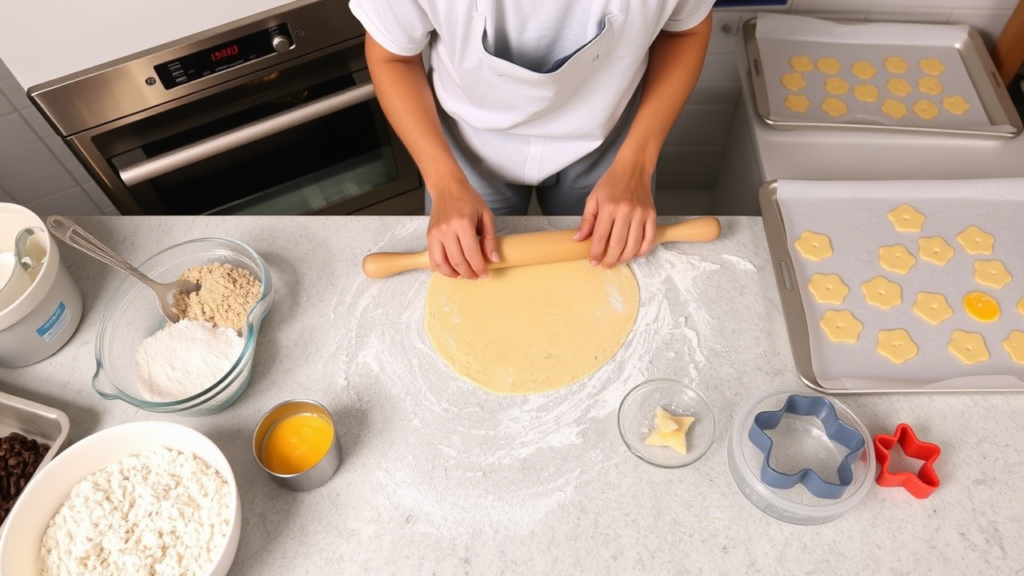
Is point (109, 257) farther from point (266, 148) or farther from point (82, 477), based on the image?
point (266, 148)

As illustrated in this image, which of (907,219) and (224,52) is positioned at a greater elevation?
(224,52)

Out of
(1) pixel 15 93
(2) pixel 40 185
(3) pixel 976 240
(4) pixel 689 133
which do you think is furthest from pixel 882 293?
(2) pixel 40 185

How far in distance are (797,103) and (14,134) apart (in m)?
1.61

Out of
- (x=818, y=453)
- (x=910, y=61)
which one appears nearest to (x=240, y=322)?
(x=818, y=453)

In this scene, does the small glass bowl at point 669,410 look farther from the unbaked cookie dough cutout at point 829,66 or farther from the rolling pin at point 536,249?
the unbaked cookie dough cutout at point 829,66

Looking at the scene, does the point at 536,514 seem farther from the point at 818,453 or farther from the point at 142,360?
the point at 142,360

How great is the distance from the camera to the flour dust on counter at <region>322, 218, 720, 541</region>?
694 millimetres

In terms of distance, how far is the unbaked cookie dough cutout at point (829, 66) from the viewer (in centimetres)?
118

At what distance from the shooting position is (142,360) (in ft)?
2.55

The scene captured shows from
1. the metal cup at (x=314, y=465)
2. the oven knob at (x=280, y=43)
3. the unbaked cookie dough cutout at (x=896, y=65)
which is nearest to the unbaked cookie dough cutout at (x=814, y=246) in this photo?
the unbaked cookie dough cutout at (x=896, y=65)

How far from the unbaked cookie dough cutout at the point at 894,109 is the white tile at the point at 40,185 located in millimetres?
1770

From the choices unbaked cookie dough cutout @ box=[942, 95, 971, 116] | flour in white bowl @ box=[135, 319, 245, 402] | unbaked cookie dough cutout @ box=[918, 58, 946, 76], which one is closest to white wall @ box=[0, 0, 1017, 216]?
unbaked cookie dough cutout @ box=[918, 58, 946, 76]

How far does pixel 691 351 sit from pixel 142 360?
2.27 feet

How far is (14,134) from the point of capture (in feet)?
4.41
